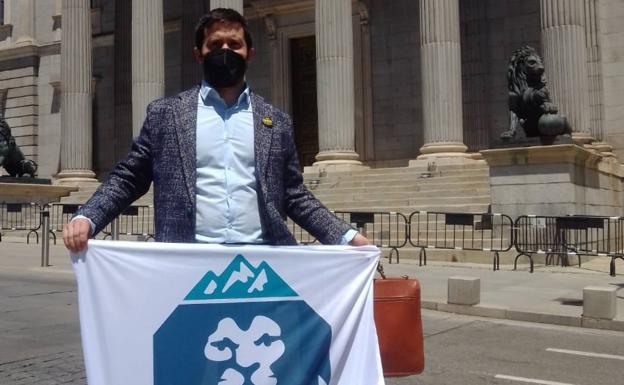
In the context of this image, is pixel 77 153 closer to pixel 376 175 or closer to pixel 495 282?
pixel 376 175

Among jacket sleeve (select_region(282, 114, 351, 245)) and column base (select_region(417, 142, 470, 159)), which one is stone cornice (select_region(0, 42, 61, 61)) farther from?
jacket sleeve (select_region(282, 114, 351, 245))

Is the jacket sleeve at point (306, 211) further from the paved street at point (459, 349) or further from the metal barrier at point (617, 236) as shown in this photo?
the metal barrier at point (617, 236)

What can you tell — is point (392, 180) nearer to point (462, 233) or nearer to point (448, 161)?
point (448, 161)

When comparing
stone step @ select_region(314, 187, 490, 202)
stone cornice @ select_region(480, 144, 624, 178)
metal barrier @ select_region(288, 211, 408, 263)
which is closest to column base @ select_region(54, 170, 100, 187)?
stone step @ select_region(314, 187, 490, 202)

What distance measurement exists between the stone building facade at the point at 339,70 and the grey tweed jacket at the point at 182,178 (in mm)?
19247

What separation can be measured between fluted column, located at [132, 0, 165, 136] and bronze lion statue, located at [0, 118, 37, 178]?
4.78 meters

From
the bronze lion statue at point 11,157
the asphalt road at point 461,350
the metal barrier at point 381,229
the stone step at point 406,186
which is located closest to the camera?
the asphalt road at point 461,350

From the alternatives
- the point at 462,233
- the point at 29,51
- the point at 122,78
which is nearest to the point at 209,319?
the point at 462,233

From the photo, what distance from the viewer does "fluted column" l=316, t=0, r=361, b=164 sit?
2409 centimetres

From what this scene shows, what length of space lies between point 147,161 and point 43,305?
7.95 m

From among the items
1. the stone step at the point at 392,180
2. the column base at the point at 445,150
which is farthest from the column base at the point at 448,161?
the stone step at the point at 392,180

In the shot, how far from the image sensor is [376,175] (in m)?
23.1

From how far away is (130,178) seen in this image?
319 centimetres

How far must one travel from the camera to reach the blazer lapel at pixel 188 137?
3043 millimetres
